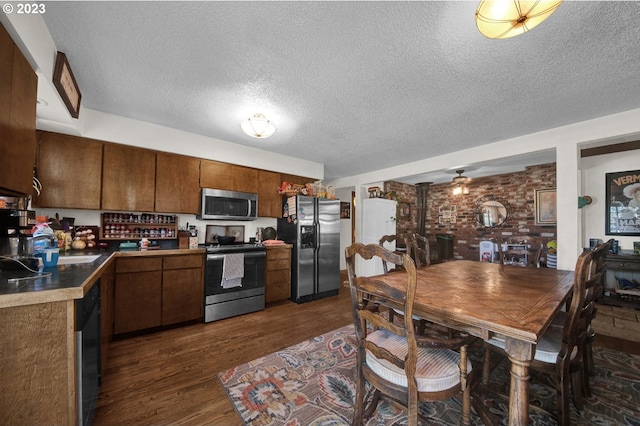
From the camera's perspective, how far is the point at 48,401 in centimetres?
105

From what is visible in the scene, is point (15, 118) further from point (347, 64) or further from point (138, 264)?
point (347, 64)

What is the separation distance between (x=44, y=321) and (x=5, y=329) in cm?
11

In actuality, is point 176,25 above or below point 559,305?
above

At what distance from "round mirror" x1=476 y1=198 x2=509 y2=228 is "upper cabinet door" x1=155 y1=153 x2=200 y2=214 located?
609 cm

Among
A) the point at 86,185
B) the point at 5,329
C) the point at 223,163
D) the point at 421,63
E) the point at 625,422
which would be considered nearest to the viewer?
the point at 5,329

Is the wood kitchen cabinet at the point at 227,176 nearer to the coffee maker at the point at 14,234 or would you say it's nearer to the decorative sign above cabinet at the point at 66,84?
the decorative sign above cabinet at the point at 66,84

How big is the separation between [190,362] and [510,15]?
3220 mm

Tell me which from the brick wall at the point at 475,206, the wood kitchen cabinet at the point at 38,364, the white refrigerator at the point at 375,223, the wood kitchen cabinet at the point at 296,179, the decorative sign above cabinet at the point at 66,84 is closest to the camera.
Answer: the wood kitchen cabinet at the point at 38,364

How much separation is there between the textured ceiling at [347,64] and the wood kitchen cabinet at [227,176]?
63 cm

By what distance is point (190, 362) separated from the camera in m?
2.08

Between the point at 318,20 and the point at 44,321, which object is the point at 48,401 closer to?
the point at 44,321

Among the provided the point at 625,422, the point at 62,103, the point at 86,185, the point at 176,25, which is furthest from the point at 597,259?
the point at 86,185

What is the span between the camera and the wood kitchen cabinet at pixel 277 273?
3.57m

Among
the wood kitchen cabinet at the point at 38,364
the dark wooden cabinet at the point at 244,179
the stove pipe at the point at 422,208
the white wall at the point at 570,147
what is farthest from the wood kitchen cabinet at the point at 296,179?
the stove pipe at the point at 422,208
